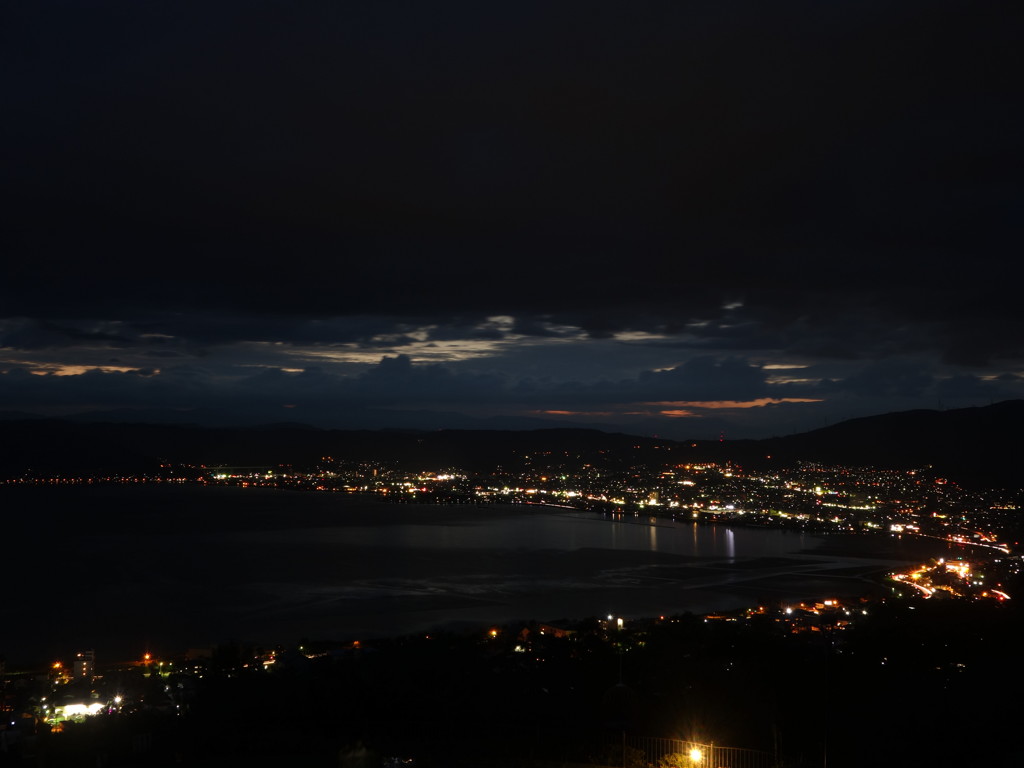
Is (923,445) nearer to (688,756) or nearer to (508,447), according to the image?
(508,447)

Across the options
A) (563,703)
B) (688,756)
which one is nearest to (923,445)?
(563,703)

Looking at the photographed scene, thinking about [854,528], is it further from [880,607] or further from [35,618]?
[35,618]

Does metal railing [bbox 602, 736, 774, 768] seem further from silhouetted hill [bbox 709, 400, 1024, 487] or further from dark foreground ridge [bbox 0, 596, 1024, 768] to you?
silhouetted hill [bbox 709, 400, 1024, 487]

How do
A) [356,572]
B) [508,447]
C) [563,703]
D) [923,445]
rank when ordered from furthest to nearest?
[508,447]
[923,445]
[356,572]
[563,703]

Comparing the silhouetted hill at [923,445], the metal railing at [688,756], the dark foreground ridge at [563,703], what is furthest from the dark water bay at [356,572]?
the silhouetted hill at [923,445]

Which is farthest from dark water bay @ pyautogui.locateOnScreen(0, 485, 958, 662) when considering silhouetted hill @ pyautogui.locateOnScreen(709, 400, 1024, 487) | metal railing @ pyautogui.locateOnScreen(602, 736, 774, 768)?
silhouetted hill @ pyautogui.locateOnScreen(709, 400, 1024, 487)
